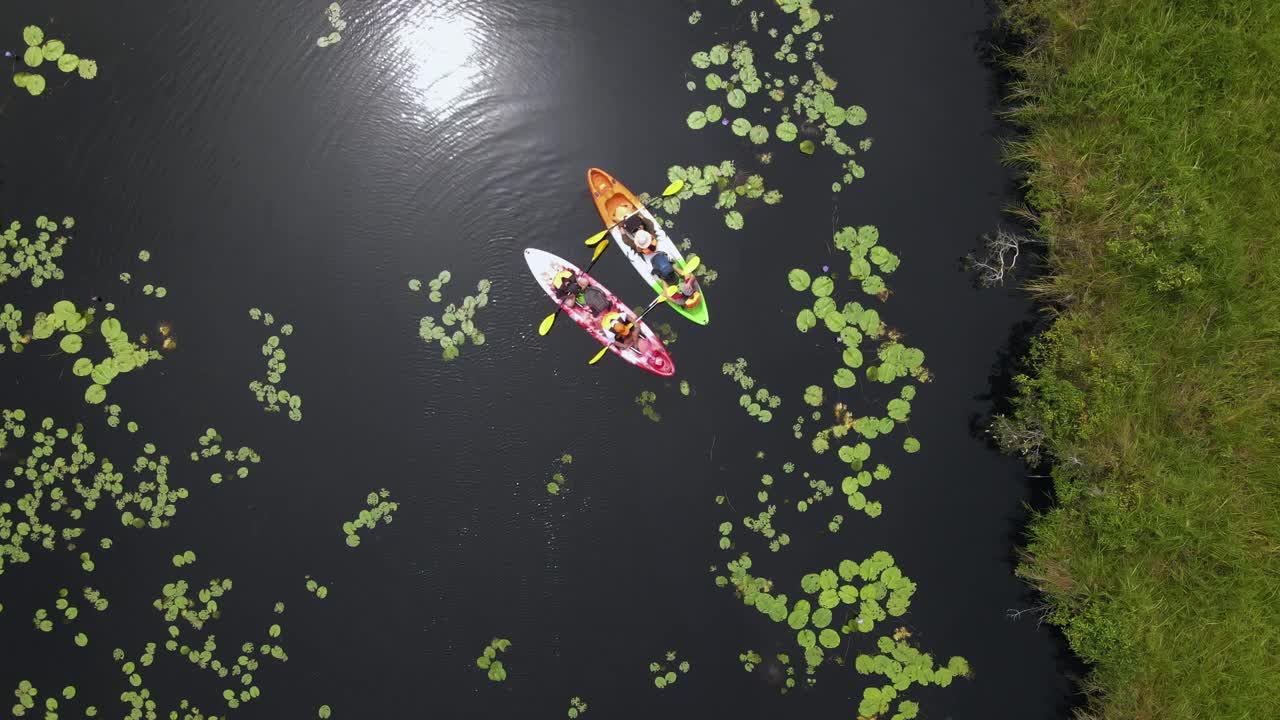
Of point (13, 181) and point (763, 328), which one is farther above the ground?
point (13, 181)

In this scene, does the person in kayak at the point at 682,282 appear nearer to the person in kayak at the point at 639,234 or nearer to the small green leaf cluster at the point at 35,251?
the person in kayak at the point at 639,234

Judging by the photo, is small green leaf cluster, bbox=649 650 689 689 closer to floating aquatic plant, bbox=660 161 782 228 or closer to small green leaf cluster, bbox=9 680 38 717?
floating aquatic plant, bbox=660 161 782 228

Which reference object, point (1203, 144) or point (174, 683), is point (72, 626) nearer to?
point (174, 683)

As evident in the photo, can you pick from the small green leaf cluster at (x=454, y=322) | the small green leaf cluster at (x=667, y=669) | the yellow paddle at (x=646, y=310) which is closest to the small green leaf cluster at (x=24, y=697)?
the small green leaf cluster at (x=454, y=322)

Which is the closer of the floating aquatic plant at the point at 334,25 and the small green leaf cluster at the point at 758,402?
the small green leaf cluster at the point at 758,402

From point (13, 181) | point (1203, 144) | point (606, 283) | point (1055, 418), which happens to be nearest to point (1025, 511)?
point (1055, 418)
